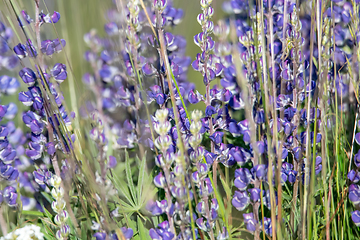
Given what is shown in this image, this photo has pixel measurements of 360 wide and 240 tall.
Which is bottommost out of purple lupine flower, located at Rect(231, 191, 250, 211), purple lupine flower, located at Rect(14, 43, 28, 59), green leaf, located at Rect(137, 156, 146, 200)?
purple lupine flower, located at Rect(231, 191, 250, 211)

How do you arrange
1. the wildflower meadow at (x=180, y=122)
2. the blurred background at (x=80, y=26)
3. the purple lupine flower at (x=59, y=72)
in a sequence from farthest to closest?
the blurred background at (x=80, y=26) < the purple lupine flower at (x=59, y=72) < the wildflower meadow at (x=180, y=122)

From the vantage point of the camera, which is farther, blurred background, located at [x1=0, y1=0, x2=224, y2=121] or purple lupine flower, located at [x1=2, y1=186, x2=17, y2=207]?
blurred background, located at [x1=0, y1=0, x2=224, y2=121]

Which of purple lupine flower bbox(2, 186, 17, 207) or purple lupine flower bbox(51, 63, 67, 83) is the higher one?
purple lupine flower bbox(51, 63, 67, 83)

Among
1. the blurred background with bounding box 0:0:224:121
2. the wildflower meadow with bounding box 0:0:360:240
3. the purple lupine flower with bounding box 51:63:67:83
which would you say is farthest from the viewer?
the blurred background with bounding box 0:0:224:121

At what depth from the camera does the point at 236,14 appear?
1025 millimetres

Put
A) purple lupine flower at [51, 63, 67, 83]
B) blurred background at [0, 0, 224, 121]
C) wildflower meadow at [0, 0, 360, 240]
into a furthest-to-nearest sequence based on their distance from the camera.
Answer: blurred background at [0, 0, 224, 121]
purple lupine flower at [51, 63, 67, 83]
wildflower meadow at [0, 0, 360, 240]

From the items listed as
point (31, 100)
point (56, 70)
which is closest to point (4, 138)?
point (31, 100)

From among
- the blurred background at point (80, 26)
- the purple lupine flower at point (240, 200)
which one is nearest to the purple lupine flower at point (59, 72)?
the blurred background at point (80, 26)

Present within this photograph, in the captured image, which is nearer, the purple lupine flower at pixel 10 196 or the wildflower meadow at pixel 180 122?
the wildflower meadow at pixel 180 122

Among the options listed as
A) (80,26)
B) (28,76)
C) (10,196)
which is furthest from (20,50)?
(10,196)

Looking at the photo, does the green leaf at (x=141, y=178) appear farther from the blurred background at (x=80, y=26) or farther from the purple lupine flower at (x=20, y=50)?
the purple lupine flower at (x=20, y=50)

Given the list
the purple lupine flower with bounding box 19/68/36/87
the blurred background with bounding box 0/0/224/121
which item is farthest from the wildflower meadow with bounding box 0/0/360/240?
the blurred background with bounding box 0/0/224/121

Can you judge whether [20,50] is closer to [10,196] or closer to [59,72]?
[59,72]

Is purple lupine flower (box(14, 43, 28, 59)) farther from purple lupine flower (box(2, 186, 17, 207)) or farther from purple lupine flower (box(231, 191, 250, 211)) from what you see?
purple lupine flower (box(231, 191, 250, 211))
